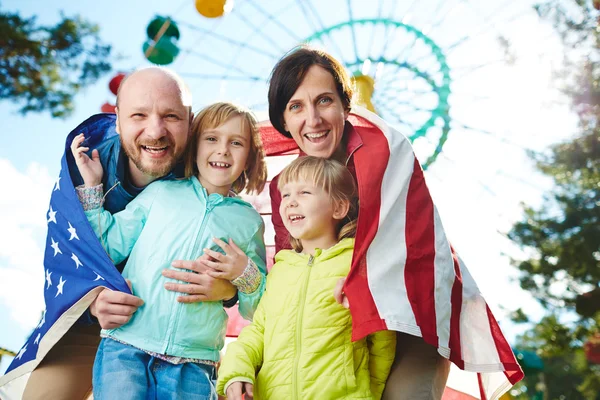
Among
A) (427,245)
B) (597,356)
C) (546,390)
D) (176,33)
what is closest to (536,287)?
(597,356)

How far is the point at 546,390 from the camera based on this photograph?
13.7 meters

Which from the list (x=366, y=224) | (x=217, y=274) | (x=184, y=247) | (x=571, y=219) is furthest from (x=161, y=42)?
(x=571, y=219)

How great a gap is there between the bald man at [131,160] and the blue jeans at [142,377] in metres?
0.22

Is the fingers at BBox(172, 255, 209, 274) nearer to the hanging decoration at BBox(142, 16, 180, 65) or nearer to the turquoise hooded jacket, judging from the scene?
the turquoise hooded jacket

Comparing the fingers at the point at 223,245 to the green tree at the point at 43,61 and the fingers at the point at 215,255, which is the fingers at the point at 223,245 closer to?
the fingers at the point at 215,255

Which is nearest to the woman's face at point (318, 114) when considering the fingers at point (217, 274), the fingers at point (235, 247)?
the fingers at point (235, 247)

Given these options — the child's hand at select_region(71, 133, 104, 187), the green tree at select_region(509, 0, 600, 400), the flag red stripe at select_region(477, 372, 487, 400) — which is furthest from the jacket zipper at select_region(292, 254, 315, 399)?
the green tree at select_region(509, 0, 600, 400)

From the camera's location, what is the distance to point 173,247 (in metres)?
1.96

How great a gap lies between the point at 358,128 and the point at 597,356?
29.9 feet

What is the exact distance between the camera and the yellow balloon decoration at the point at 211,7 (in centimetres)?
411

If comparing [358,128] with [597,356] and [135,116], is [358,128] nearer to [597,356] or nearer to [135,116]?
[135,116]

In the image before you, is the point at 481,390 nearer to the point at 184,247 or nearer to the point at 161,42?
the point at 184,247

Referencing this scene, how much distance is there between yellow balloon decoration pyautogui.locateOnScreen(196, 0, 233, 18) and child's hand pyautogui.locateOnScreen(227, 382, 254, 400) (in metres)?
3.08

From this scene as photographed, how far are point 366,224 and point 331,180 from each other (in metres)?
0.24
